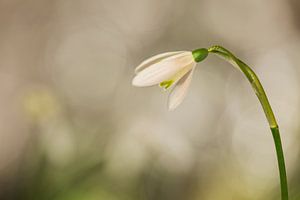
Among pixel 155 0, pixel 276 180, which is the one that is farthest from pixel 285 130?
pixel 155 0

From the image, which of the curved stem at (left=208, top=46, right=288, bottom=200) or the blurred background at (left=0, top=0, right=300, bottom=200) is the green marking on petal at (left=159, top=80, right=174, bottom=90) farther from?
the blurred background at (left=0, top=0, right=300, bottom=200)

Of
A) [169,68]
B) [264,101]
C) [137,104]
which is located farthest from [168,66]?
[137,104]

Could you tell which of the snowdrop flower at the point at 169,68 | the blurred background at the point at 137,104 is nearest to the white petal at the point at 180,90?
the snowdrop flower at the point at 169,68

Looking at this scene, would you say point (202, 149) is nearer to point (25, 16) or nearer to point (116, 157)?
point (116, 157)

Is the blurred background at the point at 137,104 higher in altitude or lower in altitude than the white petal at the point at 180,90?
higher

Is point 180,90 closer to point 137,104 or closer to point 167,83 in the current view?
point 167,83

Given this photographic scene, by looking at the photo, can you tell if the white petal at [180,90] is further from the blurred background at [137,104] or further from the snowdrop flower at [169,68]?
the blurred background at [137,104]
